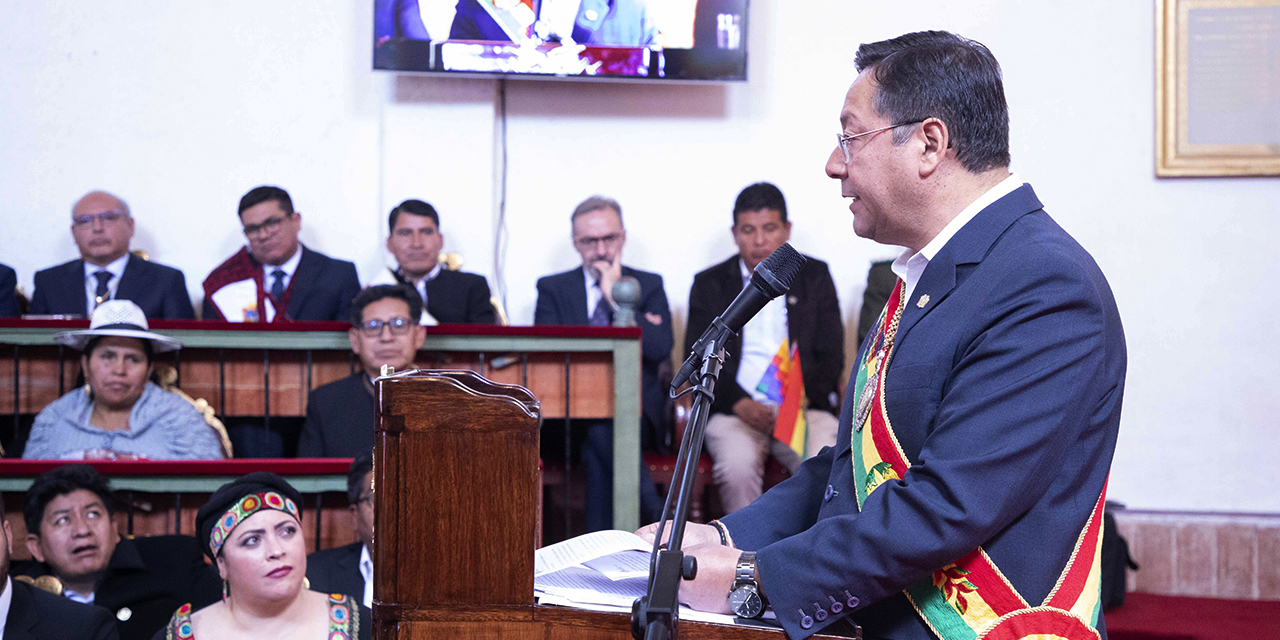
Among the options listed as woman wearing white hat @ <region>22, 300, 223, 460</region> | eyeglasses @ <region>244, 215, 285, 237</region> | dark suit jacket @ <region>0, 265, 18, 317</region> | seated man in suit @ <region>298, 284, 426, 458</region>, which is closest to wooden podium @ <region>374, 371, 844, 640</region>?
seated man in suit @ <region>298, 284, 426, 458</region>

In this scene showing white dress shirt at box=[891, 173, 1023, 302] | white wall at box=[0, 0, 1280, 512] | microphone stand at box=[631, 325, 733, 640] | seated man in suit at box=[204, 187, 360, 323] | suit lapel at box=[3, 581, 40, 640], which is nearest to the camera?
microphone stand at box=[631, 325, 733, 640]

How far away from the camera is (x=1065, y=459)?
4.59 feet

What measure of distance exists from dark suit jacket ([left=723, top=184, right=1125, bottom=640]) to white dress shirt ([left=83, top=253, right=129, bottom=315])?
4779mm

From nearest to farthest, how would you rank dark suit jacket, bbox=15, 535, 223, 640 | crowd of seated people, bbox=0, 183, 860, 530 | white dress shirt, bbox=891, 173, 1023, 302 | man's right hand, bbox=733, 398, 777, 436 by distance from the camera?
white dress shirt, bbox=891, 173, 1023, 302 < dark suit jacket, bbox=15, 535, 223, 640 < man's right hand, bbox=733, 398, 777, 436 < crowd of seated people, bbox=0, 183, 860, 530

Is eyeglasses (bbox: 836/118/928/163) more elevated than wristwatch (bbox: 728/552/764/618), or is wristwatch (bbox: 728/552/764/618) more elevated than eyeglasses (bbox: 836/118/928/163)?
eyeglasses (bbox: 836/118/928/163)

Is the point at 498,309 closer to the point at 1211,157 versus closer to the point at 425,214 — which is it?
the point at 425,214

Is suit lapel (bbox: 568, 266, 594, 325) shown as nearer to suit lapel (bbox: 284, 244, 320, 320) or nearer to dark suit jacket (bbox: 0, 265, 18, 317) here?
suit lapel (bbox: 284, 244, 320, 320)

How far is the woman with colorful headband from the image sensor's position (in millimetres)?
2775

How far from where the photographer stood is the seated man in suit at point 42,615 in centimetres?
278

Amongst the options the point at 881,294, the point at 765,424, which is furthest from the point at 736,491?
the point at 881,294

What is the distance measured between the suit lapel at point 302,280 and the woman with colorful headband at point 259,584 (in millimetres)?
2313

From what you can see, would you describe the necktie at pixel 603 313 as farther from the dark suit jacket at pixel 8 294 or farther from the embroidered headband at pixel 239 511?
the dark suit jacket at pixel 8 294

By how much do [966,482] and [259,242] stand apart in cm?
449

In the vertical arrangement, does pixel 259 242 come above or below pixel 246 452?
above
